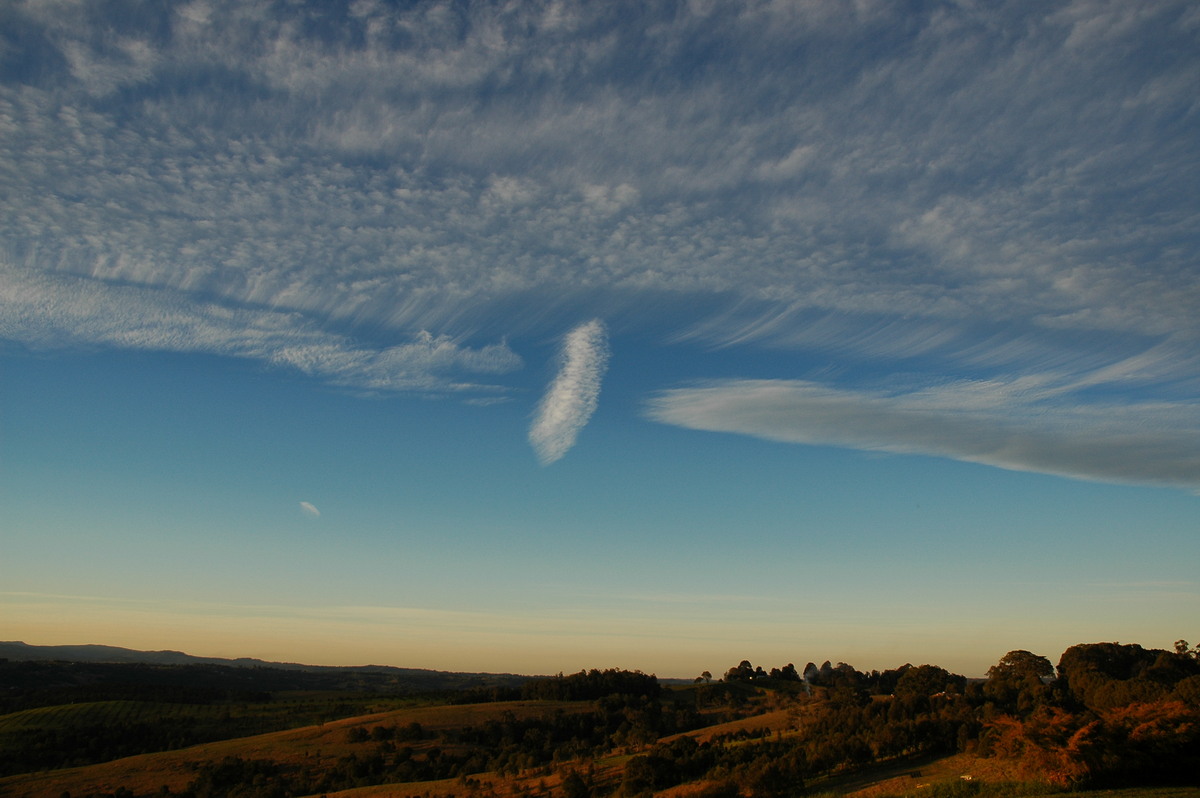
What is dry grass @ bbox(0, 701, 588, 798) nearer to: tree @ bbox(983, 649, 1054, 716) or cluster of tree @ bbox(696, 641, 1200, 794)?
cluster of tree @ bbox(696, 641, 1200, 794)

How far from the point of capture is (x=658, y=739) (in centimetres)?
7000

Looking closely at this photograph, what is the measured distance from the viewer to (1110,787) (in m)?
30.2

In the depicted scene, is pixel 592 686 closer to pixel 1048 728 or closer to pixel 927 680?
pixel 927 680

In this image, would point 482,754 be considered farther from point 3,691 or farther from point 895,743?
point 3,691

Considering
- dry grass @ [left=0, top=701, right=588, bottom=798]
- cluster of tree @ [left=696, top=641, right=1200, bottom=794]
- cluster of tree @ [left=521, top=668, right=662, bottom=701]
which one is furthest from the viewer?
cluster of tree @ [left=521, top=668, right=662, bottom=701]

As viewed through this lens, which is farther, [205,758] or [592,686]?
[592,686]

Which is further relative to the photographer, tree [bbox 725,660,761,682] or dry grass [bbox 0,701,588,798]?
tree [bbox 725,660,761,682]

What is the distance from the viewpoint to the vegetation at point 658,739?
108 feet

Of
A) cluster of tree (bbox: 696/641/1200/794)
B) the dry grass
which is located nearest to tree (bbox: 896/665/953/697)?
cluster of tree (bbox: 696/641/1200/794)

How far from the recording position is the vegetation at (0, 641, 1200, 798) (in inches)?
1302

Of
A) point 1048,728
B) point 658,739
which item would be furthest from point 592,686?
point 1048,728

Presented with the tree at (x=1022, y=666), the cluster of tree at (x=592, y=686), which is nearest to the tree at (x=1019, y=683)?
the tree at (x=1022, y=666)

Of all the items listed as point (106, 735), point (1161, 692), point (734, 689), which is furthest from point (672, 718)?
point (106, 735)

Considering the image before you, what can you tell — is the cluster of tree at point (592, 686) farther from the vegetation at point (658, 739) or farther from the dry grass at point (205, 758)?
the dry grass at point (205, 758)
